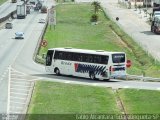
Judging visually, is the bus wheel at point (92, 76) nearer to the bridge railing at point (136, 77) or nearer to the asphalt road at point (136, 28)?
the bridge railing at point (136, 77)

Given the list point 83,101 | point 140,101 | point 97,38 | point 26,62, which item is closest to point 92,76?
point 83,101

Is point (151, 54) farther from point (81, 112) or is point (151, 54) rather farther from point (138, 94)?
point (81, 112)

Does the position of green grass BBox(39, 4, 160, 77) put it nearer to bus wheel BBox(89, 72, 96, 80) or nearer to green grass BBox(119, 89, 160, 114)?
bus wheel BBox(89, 72, 96, 80)

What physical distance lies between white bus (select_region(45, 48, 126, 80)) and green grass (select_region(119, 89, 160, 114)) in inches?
261

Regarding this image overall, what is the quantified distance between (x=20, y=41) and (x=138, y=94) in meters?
57.1

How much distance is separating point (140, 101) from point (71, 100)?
4.96m

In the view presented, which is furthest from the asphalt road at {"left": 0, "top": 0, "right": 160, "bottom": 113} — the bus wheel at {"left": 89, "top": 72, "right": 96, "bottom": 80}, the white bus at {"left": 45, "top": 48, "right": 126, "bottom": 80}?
the white bus at {"left": 45, "top": 48, "right": 126, "bottom": 80}

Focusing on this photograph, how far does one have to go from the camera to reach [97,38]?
96438 millimetres

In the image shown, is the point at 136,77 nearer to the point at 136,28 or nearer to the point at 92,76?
the point at 92,76

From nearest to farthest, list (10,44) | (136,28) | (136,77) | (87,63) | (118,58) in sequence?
(118,58)
(136,77)
(87,63)
(10,44)
(136,28)

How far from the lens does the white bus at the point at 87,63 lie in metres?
55.3

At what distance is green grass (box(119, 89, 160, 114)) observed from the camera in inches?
1558

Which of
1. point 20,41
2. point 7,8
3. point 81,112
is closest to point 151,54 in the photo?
point 20,41

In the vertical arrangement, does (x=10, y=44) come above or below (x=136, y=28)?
above
